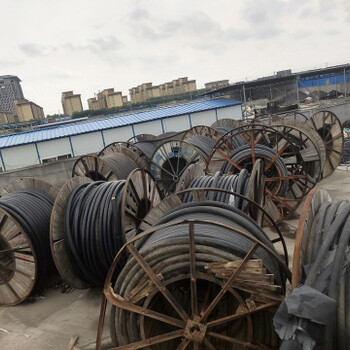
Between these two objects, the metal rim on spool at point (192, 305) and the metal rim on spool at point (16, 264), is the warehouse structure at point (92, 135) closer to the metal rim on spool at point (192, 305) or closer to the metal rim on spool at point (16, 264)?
the metal rim on spool at point (16, 264)

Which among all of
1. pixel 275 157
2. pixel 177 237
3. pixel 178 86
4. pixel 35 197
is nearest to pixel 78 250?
pixel 35 197

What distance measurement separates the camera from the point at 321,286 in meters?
2.29

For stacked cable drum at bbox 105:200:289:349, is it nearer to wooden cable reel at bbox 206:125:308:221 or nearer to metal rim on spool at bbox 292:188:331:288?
metal rim on spool at bbox 292:188:331:288

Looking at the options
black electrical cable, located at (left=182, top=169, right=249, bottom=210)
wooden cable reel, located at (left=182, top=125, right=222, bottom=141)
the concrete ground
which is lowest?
the concrete ground

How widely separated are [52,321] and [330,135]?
11.7 m

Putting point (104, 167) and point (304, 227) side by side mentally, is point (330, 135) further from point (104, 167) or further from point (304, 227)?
point (304, 227)

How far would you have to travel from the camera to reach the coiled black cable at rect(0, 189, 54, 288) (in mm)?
5602

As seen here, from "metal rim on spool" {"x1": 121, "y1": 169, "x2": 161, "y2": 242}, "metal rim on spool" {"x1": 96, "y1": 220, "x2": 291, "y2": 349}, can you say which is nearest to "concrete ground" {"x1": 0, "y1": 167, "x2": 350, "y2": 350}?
"metal rim on spool" {"x1": 121, "y1": 169, "x2": 161, "y2": 242}

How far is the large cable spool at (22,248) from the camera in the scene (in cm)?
542

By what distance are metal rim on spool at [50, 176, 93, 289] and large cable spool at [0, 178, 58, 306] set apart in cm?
57

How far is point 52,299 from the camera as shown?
576cm

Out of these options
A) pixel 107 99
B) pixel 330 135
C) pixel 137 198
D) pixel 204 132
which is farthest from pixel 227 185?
pixel 107 99

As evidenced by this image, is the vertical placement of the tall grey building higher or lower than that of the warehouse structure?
higher

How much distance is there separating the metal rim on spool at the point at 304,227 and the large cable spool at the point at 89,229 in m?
2.86
